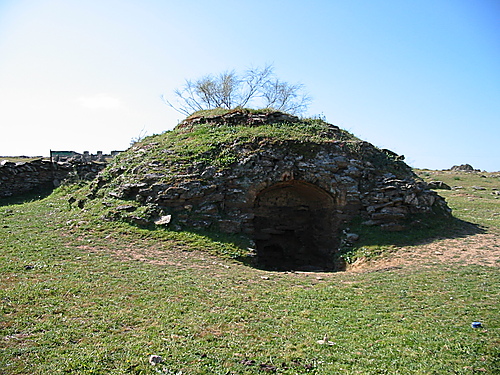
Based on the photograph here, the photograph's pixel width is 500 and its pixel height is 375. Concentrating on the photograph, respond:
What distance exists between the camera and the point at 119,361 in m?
3.84

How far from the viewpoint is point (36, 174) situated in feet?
54.2

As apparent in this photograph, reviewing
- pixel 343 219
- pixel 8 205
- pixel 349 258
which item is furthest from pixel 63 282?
pixel 8 205

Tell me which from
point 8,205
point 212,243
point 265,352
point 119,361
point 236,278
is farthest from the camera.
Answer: point 8,205

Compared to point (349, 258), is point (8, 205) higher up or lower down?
higher up

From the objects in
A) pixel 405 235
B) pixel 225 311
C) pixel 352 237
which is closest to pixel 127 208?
pixel 225 311

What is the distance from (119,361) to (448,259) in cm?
738

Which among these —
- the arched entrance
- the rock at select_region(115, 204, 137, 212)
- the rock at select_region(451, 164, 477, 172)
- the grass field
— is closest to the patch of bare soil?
the grass field

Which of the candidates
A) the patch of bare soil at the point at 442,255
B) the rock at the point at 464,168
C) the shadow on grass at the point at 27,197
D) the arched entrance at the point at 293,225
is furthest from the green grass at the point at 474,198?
the shadow on grass at the point at 27,197

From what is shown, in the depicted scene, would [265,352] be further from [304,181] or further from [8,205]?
[8,205]

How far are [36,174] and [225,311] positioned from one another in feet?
47.9

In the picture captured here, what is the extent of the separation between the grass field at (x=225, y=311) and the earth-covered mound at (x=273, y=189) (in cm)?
144

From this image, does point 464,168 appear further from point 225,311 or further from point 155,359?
point 155,359

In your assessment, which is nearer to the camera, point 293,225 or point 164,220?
point 164,220

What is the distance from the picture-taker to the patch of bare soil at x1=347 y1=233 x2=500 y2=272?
27.1 feet
